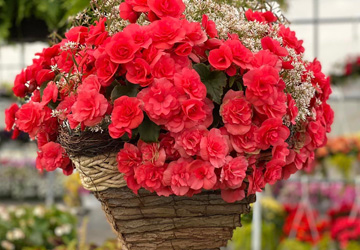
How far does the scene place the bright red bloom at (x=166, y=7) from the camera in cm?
71

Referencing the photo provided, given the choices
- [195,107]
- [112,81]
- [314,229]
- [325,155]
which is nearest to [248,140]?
[195,107]

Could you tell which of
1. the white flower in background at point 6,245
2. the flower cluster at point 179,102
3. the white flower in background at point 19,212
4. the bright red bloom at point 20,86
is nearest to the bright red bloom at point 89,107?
the flower cluster at point 179,102

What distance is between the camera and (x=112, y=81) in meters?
0.71

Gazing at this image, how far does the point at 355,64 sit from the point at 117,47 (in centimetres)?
301

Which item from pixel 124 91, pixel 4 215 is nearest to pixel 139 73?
pixel 124 91

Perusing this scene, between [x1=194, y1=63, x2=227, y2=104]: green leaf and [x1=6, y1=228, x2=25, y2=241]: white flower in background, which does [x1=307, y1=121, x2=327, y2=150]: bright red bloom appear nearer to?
[x1=194, y1=63, x2=227, y2=104]: green leaf

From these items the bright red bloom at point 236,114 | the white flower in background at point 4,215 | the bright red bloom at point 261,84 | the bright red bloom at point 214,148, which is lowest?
the bright red bloom at point 214,148

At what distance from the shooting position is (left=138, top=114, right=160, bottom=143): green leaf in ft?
2.22

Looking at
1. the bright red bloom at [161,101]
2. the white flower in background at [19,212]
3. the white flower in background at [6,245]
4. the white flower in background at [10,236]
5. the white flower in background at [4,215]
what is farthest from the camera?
the white flower in background at [19,212]

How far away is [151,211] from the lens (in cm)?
77

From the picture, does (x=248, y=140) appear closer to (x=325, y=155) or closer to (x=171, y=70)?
(x=171, y=70)

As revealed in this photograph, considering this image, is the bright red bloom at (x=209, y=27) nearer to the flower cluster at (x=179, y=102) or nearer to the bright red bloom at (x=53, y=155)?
the flower cluster at (x=179, y=102)

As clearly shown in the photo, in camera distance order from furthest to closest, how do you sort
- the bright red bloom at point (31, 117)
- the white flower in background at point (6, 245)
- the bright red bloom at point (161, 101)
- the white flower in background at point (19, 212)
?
the white flower in background at point (19, 212)
the white flower in background at point (6, 245)
the bright red bloom at point (31, 117)
the bright red bloom at point (161, 101)

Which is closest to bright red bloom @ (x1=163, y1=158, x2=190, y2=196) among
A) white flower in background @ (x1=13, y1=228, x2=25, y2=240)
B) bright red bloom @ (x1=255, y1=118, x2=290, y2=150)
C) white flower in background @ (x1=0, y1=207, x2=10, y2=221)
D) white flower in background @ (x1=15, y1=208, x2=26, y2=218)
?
bright red bloom @ (x1=255, y1=118, x2=290, y2=150)
